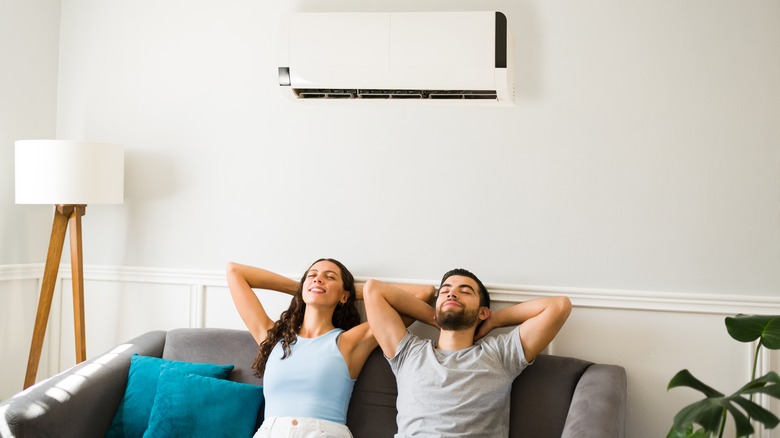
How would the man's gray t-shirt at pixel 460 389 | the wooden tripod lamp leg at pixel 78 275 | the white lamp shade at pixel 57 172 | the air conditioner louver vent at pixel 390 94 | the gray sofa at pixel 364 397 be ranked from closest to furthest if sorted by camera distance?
the gray sofa at pixel 364 397 < the man's gray t-shirt at pixel 460 389 < the air conditioner louver vent at pixel 390 94 < the white lamp shade at pixel 57 172 < the wooden tripod lamp leg at pixel 78 275

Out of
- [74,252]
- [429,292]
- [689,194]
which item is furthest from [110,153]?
[689,194]

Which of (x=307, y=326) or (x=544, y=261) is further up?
(x=544, y=261)

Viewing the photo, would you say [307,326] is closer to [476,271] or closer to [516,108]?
[476,271]

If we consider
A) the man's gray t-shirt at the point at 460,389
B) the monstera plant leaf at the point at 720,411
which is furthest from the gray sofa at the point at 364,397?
the monstera plant leaf at the point at 720,411

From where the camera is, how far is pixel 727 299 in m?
2.53

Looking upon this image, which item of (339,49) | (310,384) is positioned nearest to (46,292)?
(310,384)

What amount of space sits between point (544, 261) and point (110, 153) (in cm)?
183

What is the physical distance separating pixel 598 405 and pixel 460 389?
17.6 inches

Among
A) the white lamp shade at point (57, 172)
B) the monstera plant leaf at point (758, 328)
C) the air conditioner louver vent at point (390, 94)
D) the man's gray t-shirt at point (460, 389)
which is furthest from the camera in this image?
the white lamp shade at point (57, 172)

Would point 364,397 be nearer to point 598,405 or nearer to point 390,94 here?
point 598,405

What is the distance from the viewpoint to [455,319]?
242 cm

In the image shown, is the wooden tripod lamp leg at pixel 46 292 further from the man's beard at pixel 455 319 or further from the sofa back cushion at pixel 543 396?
the sofa back cushion at pixel 543 396

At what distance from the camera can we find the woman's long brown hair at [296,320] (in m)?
2.63

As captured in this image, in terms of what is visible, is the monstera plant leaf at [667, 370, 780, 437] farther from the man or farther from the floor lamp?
the floor lamp
